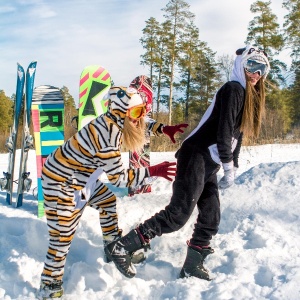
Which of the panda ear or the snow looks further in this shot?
the panda ear

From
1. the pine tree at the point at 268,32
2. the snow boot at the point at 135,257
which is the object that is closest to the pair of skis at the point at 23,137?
the snow boot at the point at 135,257

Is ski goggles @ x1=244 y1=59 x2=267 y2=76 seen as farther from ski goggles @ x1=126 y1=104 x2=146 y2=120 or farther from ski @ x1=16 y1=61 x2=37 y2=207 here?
ski @ x1=16 y1=61 x2=37 y2=207

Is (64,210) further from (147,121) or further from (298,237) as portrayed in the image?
(298,237)

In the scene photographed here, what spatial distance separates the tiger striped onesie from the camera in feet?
7.71

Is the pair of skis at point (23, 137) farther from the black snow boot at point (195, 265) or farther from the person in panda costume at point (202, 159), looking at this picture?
the black snow boot at point (195, 265)

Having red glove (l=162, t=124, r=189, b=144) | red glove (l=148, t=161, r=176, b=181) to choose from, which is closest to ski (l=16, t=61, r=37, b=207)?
red glove (l=162, t=124, r=189, b=144)

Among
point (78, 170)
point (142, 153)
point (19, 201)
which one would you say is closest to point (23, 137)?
point (19, 201)

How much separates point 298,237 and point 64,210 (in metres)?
1.84

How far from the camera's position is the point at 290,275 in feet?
7.75

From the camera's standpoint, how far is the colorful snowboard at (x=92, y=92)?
4730mm

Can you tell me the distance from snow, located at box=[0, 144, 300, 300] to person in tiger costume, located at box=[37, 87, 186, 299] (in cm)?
33

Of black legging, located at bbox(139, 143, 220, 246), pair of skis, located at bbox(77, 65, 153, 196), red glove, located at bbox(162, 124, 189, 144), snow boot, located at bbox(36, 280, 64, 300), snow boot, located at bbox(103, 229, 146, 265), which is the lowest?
snow boot, located at bbox(36, 280, 64, 300)

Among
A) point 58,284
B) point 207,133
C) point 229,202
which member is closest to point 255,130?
point 207,133

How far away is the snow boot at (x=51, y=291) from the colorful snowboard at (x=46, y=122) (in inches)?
71.6
